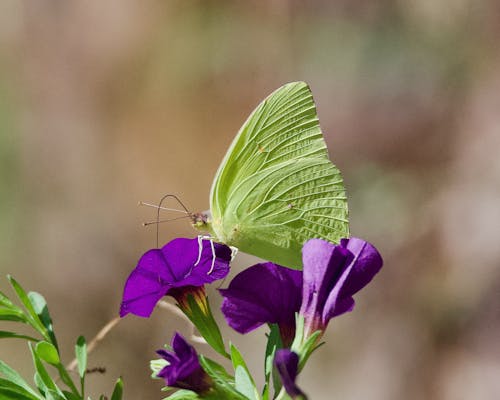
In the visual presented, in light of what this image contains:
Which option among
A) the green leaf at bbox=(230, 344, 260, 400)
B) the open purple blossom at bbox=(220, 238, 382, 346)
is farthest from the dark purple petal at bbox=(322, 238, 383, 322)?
the green leaf at bbox=(230, 344, 260, 400)

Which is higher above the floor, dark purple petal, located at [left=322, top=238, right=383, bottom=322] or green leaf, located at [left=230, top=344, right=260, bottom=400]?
dark purple petal, located at [left=322, top=238, right=383, bottom=322]

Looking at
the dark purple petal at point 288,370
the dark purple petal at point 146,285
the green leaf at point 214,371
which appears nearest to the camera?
the dark purple petal at point 288,370

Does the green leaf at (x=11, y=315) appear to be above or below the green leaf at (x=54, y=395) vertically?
above

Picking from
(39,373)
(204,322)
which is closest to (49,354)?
(39,373)

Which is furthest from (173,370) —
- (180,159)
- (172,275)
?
(180,159)

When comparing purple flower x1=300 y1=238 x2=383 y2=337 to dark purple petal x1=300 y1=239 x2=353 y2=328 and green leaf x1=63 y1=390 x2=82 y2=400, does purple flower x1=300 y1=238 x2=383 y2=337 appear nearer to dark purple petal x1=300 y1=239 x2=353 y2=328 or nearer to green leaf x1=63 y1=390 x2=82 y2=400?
dark purple petal x1=300 y1=239 x2=353 y2=328

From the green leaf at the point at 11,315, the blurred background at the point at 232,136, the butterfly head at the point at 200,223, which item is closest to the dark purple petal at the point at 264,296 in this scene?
the green leaf at the point at 11,315

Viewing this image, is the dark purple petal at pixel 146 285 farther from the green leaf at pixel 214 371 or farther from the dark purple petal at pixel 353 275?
the dark purple petal at pixel 353 275
